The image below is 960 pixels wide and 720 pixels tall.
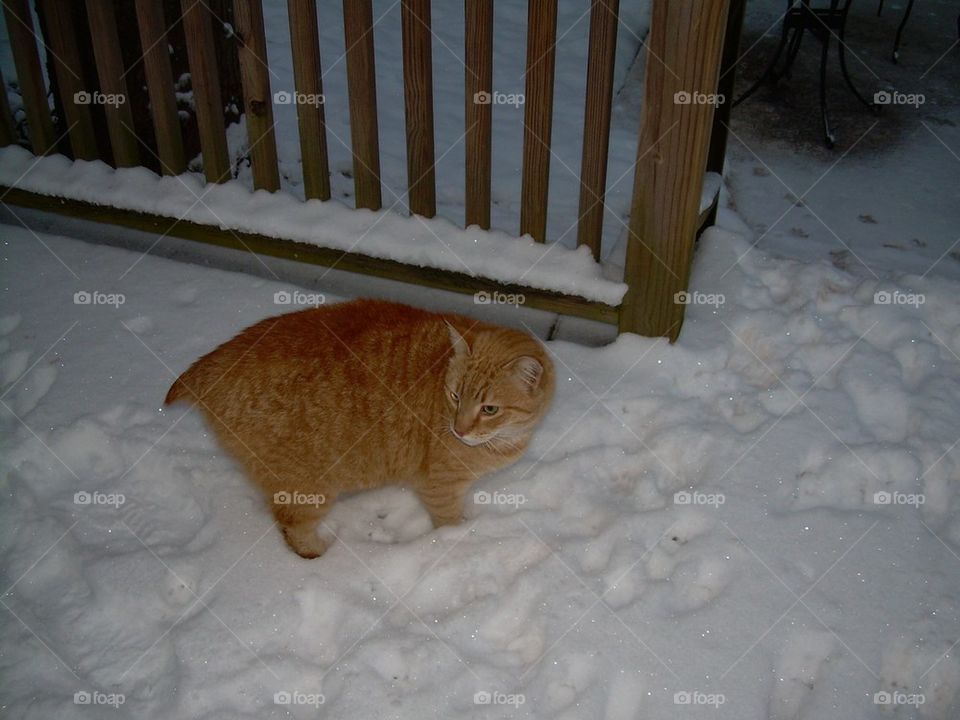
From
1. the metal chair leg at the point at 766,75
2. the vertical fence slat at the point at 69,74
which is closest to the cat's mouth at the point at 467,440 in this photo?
the vertical fence slat at the point at 69,74

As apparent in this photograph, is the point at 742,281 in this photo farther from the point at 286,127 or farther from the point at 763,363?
the point at 286,127

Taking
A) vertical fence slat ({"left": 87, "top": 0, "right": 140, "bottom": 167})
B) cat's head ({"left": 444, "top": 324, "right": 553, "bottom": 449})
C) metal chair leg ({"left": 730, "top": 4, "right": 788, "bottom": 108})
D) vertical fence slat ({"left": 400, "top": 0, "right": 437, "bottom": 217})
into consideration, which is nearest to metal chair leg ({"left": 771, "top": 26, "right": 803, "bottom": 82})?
metal chair leg ({"left": 730, "top": 4, "right": 788, "bottom": 108})

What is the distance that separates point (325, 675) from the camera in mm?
2584

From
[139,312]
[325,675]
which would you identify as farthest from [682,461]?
[139,312]

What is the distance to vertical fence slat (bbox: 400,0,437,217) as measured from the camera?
11.4 feet

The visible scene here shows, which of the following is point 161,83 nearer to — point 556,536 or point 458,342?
point 458,342

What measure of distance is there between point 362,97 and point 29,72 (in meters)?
1.97

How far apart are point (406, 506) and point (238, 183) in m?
2.01

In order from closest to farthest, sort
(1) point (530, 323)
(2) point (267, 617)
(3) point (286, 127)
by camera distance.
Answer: (2) point (267, 617), (1) point (530, 323), (3) point (286, 127)

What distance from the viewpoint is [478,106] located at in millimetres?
3566

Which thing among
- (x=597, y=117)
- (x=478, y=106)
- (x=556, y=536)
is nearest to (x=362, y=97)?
(x=478, y=106)

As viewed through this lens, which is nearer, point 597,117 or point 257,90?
point 597,117

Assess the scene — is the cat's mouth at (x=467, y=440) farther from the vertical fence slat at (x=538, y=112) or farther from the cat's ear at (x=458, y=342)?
the vertical fence slat at (x=538, y=112)

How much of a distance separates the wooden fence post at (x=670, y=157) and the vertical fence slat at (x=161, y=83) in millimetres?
2391
